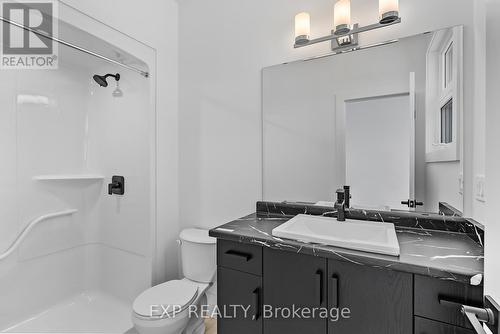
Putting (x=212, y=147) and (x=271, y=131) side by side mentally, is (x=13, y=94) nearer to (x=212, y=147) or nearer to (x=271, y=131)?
(x=212, y=147)

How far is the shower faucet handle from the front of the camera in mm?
2244

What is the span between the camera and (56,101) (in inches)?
85.7

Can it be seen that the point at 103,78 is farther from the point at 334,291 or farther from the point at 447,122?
the point at 447,122

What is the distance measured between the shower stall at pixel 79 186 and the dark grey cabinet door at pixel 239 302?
950mm

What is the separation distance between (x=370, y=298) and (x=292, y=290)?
0.33 m

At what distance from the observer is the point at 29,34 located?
1.83 meters

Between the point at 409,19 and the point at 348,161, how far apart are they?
0.85m

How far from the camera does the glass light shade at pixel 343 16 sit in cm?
146

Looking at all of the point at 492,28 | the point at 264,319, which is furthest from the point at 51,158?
the point at 492,28

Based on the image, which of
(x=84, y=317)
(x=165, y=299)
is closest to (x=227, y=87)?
(x=165, y=299)

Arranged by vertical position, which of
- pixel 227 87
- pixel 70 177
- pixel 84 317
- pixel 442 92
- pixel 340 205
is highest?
pixel 227 87

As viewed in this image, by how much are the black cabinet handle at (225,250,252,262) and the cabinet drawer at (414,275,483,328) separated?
0.70m

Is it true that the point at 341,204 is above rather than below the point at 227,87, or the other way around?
below

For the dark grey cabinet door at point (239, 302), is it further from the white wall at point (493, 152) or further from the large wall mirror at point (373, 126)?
the white wall at point (493, 152)
